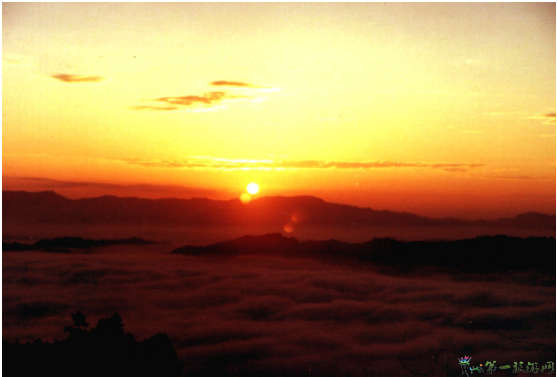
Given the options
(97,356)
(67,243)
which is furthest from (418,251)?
(97,356)

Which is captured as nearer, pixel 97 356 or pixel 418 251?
pixel 97 356

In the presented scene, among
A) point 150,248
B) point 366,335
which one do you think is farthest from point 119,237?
point 366,335

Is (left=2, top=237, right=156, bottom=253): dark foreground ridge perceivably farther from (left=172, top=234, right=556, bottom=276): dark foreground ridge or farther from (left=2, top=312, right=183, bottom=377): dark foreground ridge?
(left=2, top=312, right=183, bottom=377): dark foreground ridge

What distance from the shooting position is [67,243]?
205ft

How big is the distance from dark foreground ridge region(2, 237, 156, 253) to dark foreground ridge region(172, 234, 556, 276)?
620 cm

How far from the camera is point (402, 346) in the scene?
37969mm

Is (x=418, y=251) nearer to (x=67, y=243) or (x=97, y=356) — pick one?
(x=67, y=243)

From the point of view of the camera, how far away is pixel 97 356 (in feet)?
34.1

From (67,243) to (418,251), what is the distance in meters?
44.8

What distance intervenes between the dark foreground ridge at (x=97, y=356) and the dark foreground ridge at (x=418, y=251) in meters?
54.4

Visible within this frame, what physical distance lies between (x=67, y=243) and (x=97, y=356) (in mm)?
57007

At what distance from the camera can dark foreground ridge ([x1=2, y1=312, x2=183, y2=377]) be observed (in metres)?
10.2

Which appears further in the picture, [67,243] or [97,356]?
[67,243]

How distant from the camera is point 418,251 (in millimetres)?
65125
